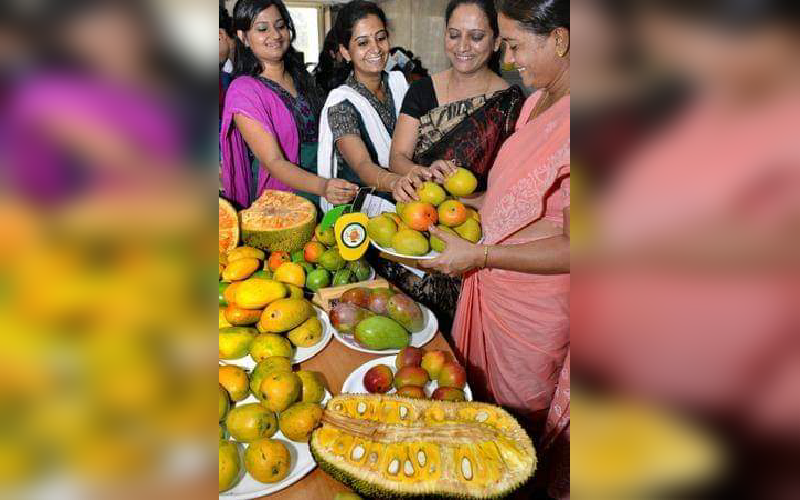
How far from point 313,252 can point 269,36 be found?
1475mm

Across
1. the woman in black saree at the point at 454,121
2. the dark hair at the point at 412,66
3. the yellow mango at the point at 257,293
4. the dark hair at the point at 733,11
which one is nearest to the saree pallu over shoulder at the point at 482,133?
the woman in black saree at the point at 454,121

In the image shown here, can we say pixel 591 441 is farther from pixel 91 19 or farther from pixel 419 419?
pixel 419 419

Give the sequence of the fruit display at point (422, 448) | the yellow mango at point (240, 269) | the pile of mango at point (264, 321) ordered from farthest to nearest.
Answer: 1. the yellow mango at point (240, 269)
2. the pile of mango at point (264, 321)
3. the fruit display at point (422, 448)

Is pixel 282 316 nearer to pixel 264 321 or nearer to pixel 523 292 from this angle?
pixel 264 321

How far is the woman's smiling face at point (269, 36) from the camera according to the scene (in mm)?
2880

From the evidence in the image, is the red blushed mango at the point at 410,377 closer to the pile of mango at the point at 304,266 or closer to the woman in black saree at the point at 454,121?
the pile of mango at the point at 304,266

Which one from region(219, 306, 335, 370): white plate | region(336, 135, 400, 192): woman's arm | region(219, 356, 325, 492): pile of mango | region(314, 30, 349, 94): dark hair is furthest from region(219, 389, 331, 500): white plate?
region(314, 30, 349, 94): dark hair

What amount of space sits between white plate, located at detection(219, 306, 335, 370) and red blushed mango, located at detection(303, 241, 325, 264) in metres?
0.42

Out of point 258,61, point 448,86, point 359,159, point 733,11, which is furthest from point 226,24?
point 733,11

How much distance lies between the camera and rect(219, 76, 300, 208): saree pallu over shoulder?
9.84 ft

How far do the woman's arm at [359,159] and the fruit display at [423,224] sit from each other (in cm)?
71

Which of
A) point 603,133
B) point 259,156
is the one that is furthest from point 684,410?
point 259,156

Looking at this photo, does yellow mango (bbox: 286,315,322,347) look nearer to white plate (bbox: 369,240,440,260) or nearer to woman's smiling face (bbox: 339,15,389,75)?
white plate (bbox: 369,240,440,260)

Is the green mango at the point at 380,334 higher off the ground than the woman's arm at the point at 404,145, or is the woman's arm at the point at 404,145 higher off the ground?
the woman's arm at the point at 404,145
